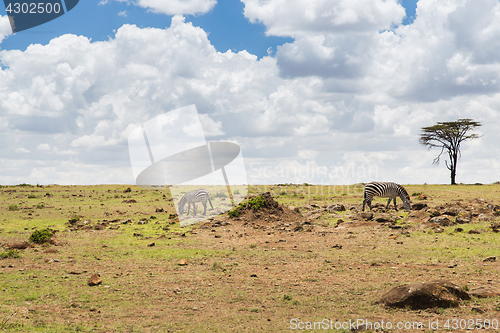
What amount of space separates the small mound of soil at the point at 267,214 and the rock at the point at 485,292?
14077 millimetres

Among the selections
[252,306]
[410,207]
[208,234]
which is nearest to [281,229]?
[208,234]

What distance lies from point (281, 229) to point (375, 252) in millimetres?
6840

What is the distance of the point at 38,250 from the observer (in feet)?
52.3

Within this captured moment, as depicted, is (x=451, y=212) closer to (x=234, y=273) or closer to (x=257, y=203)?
(x=257, y=203)

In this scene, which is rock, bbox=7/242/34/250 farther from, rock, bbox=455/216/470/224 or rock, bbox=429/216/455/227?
rock, bbox=455/216/470/224

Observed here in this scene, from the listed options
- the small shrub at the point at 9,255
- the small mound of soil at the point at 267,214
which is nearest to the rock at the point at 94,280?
the small shrub at the point at 9,255

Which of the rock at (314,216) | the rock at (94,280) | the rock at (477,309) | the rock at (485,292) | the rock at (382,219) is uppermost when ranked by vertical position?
the rock at (382,219)

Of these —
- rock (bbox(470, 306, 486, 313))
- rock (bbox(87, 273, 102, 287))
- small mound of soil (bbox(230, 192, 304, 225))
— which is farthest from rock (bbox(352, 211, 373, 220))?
rock (bbox(87, 273, 102, 287))

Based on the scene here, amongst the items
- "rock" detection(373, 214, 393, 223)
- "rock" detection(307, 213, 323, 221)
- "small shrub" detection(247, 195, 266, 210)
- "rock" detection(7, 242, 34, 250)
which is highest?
"small shrub" detection(247, 195, 266, 210)

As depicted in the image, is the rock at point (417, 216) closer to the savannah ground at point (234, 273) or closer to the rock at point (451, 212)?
the savannah ground at point (234, 273)

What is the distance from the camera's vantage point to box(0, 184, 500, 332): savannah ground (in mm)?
8484

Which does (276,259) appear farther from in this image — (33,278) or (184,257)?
(33,278)

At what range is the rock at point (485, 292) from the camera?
872 centimetres

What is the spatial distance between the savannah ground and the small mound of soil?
696 millimetres
